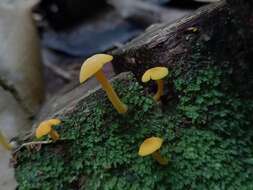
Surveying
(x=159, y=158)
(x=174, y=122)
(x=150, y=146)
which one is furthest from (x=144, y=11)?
(x=150, y=146)

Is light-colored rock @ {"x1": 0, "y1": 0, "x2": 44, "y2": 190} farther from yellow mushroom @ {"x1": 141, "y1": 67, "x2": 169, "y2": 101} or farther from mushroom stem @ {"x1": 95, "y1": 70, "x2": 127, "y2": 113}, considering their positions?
yellow mushroom @ {"x1": 141, "y1": 67, "x2": 169, "y2": 101}

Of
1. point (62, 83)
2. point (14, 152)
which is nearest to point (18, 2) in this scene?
point (62, 83)

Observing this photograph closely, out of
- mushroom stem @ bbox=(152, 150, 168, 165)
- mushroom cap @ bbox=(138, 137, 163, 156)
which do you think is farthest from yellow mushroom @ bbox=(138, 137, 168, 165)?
mushroom stem @ bbox=(152, 150, 168, 165)

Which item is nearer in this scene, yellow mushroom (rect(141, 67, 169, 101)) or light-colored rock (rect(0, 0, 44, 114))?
yellow mushroom (rect(141, 67, 169, 101))

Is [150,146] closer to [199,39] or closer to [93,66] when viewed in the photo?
[93,66]

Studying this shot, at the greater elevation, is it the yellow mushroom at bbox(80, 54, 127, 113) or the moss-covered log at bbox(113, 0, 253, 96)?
the yellow mushroom at bbox(80, 54, 127, 113)

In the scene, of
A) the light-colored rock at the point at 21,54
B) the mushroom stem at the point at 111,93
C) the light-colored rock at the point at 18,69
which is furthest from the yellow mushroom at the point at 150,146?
the light-colored rock at the point at 21,54

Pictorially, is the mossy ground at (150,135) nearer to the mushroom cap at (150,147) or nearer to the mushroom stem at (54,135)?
the mushroom stem at (54,135)
